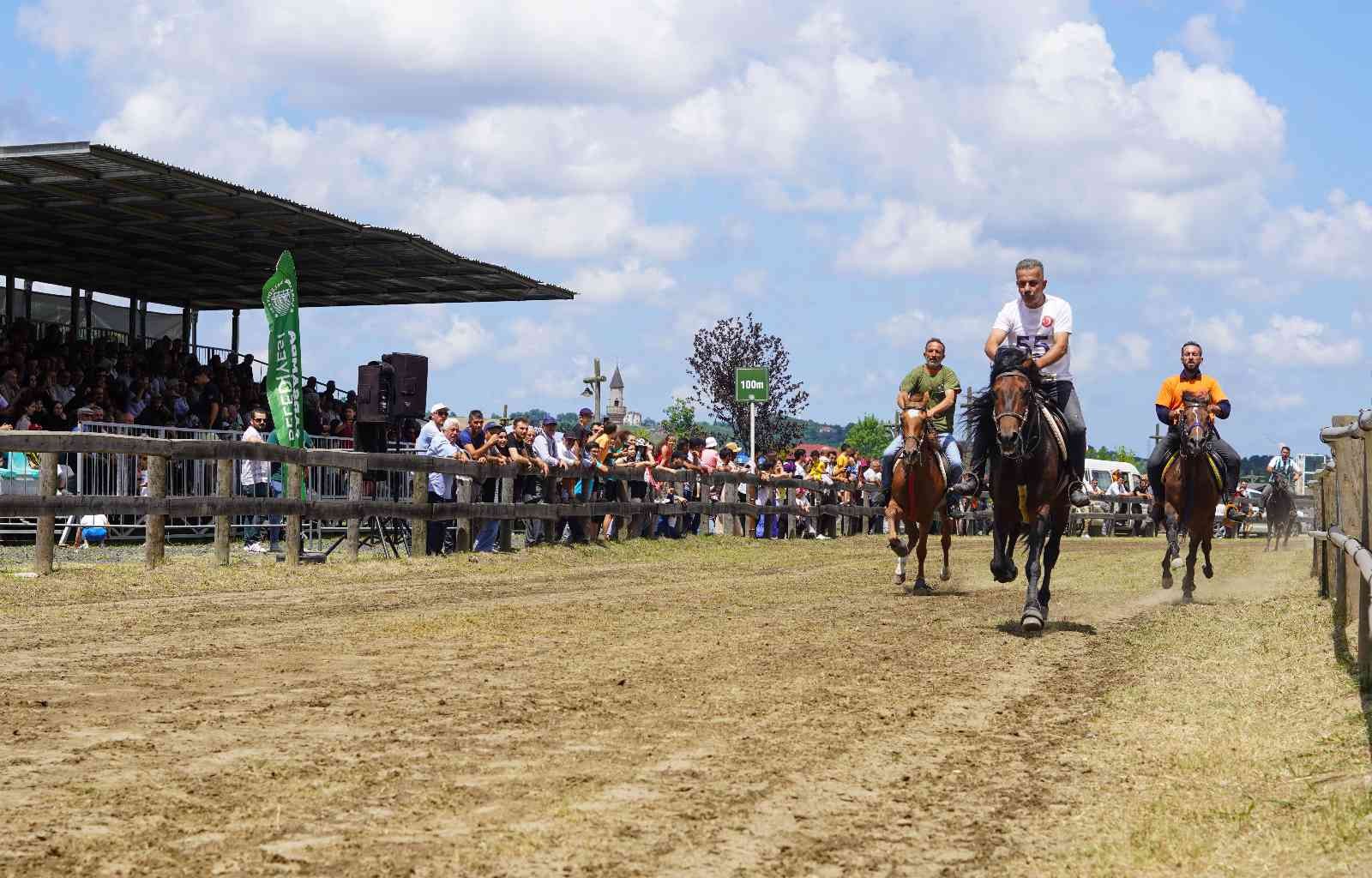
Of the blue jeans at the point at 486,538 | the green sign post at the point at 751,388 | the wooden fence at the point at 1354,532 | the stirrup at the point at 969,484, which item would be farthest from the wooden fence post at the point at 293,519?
the green sign post at the point at 751,388

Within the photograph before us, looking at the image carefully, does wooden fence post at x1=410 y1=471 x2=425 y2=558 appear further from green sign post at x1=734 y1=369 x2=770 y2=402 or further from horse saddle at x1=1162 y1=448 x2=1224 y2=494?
green sign post at x1=734 y1=369 x2=770 y2=402

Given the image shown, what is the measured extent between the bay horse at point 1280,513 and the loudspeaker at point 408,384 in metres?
18.8

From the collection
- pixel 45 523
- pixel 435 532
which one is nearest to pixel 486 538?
pixel 435 532

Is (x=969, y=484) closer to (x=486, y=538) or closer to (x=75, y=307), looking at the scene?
(x=486, y=538)

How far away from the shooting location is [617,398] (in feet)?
433

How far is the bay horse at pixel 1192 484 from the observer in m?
15.3

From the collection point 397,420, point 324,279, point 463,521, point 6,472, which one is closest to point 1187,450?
point 463,521

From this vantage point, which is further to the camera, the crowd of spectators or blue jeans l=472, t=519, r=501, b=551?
the crowd of spectators

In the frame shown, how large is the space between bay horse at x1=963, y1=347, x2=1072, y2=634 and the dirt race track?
0.50 metres

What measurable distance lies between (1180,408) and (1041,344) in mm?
4275

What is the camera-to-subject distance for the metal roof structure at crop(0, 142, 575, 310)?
2247 cm

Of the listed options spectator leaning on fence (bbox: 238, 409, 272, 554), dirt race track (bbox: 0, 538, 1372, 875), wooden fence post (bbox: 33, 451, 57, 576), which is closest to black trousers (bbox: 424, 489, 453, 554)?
spectator leaning on fence (bbox: 238, 409, 272, 554)

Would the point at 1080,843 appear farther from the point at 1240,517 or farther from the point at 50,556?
the point at 1240,517

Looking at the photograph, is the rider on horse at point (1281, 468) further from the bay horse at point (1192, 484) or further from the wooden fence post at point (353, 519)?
the wooden fence post at point (353, 519)
